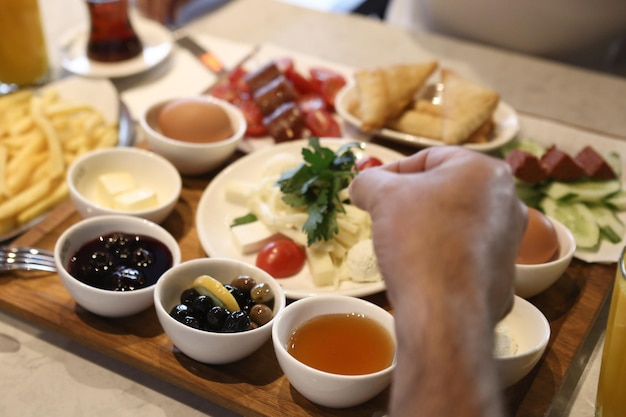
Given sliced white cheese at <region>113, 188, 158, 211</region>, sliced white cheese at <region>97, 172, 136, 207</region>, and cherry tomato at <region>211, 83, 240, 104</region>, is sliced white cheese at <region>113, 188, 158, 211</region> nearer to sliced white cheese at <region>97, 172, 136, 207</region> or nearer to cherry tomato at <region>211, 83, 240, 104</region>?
sliced white cheese at <region>97, 172, 136, 207</region>

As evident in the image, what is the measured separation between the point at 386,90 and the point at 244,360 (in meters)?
1.18

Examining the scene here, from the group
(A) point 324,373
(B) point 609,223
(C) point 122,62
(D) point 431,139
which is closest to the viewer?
(A) point 324,373

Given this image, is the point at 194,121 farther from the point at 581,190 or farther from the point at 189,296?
the point at 581,190

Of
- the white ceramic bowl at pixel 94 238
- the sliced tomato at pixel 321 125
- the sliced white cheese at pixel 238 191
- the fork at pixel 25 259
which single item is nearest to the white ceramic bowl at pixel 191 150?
the sliced white cheese at pixel 238 191

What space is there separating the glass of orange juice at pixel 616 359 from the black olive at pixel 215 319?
775 mm

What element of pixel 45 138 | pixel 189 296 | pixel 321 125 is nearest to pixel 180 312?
pixel 189 296

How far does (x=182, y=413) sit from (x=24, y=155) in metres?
0.98

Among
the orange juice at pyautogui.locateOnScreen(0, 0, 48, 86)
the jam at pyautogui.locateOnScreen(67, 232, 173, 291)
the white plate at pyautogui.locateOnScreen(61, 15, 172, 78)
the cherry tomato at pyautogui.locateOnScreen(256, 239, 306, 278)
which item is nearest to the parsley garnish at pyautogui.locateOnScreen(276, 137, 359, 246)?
the cherry tomato at pyautogui.locateOnScreen(256, 239, 306, 278)

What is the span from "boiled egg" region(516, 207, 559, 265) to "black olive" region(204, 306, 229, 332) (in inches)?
29.5

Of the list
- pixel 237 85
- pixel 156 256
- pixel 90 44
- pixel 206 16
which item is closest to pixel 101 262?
pixel 156 256

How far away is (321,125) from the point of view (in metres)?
2.30

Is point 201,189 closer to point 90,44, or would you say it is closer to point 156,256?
point 156,256

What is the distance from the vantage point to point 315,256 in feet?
5.64

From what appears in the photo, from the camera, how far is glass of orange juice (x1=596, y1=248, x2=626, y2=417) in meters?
1.25
